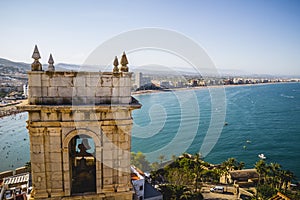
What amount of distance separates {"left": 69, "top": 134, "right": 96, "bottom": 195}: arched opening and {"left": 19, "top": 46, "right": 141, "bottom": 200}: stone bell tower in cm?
43

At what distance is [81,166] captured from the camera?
741 centimetres

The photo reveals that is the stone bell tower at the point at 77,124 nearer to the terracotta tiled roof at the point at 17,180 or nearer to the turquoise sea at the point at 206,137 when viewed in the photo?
the terracotta tiled roof at the point at 17,180

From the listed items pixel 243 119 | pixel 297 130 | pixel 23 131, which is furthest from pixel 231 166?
pixel 23 131

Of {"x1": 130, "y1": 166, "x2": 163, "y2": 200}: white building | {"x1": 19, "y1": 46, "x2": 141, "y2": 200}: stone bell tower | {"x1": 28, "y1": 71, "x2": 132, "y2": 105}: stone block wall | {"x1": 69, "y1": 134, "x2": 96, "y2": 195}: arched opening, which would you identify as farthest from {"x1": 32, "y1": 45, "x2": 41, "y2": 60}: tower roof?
{"x1": 130, "y1": 166, "x2": 163, "y2": 200}: white building

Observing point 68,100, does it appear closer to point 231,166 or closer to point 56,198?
point 56,198

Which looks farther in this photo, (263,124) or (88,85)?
(263,124)

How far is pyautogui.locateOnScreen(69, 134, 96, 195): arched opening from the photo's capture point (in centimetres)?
627

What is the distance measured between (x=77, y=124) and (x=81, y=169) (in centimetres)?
240

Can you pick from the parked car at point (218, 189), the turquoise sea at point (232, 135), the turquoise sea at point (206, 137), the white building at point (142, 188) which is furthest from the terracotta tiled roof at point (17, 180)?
the turquoise sea at point (232, 135)

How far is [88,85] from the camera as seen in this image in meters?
5.36

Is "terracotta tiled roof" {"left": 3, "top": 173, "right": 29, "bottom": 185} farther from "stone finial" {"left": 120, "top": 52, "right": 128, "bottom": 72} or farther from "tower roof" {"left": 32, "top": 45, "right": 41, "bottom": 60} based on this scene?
"stone finial" {"left": 120, "top": 52, "right": 128, "bottom": 72}

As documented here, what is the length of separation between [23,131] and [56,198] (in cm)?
7266

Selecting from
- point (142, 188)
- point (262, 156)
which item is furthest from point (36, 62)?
point (262, 156)

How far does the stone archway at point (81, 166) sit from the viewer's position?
5582 mm
